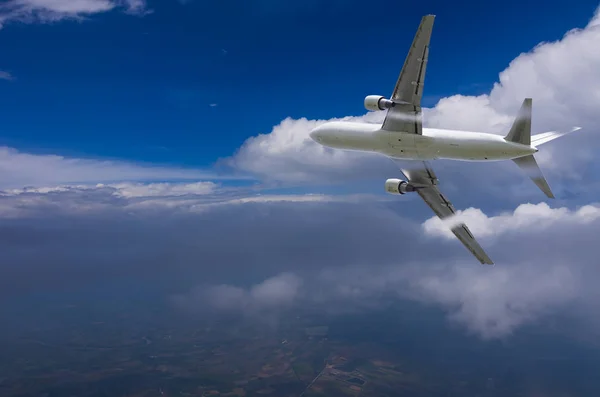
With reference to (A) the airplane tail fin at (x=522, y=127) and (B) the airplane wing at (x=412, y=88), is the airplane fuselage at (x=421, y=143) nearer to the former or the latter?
(A) the airplane tail fin at (x=522, y=127)

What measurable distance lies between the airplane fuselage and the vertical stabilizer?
1.69ft

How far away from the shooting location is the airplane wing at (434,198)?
4809 cm

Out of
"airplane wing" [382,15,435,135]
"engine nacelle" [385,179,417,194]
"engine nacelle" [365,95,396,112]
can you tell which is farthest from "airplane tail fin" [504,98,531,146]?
"engine nacelle" [385,179,417,194]

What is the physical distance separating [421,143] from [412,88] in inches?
208

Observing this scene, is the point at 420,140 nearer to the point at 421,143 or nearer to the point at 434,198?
the point at 421,143

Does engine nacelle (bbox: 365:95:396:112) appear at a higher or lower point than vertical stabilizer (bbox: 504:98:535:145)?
higher

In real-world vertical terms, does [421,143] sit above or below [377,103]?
below

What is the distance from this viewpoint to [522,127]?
124 ft

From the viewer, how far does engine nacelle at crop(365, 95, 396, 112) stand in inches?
1660

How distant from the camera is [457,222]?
4938 centimetres

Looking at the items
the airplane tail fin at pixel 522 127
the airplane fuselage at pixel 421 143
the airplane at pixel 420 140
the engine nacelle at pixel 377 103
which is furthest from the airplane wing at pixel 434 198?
the airplane tail fin at pixel 522 127

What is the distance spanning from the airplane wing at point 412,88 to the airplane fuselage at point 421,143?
943mm

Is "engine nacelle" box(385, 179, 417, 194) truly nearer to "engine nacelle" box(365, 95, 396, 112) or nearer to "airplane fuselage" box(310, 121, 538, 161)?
"airplane fuselage" box(310, 121, 538, 161)

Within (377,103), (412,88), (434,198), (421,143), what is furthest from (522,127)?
(434,198)
